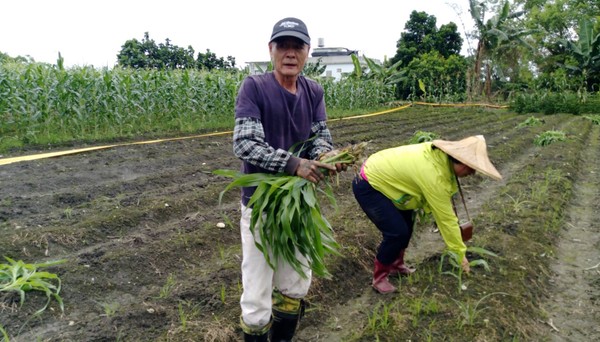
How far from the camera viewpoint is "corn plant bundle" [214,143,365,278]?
2.30 m

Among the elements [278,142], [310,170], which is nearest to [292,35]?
[278,142]

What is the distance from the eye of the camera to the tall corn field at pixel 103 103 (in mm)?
9125

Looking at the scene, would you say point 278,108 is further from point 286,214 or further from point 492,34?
point 492,34

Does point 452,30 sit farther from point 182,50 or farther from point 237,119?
point 237,119

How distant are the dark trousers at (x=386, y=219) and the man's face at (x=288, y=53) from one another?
1257mm

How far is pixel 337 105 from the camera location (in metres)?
18.7

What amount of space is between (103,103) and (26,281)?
7.66 m

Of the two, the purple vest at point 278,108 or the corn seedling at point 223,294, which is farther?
the corn seedling at point 223,294

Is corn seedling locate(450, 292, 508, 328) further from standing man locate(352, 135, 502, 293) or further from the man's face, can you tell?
the man's face

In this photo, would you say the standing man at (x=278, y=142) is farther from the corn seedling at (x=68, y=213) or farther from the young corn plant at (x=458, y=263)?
the corn seedling at (x=68, y=213)

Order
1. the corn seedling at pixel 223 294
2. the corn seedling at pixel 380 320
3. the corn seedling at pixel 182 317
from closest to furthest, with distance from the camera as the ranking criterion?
1. the corn seedling at pixel 182 317
2. the corn seedling at pixel 380 320
3. the corn seedling at pixel 223 294

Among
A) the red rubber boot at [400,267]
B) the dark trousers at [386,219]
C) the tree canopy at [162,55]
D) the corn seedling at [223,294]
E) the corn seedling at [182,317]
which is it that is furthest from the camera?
the tree canopy at [162,55]

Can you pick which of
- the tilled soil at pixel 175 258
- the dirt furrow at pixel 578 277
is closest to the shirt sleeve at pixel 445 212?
the tilled soil at pixel 175 258

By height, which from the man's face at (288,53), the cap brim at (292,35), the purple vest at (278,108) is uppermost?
the cap brim at (292,35)
